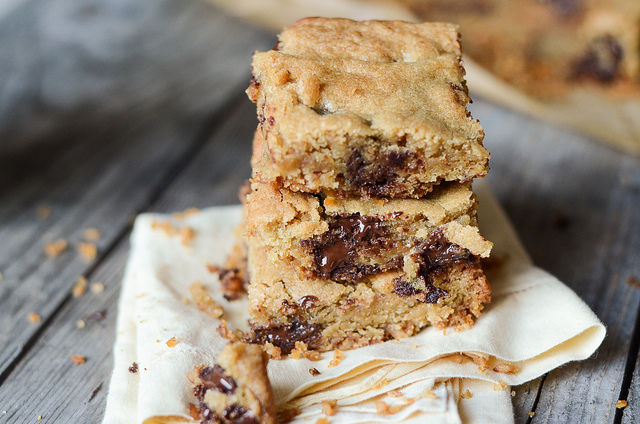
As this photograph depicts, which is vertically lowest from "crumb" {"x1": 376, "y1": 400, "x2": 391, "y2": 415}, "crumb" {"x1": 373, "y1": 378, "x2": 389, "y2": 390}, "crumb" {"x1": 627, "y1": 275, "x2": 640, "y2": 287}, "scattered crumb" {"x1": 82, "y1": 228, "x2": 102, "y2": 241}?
"crumb" {"x1": 627, "y1": 275, "x2": 640, "y2": 287}

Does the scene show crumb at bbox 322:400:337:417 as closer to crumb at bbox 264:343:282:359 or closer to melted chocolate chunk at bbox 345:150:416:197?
crumb at bbox 264:343:282:359

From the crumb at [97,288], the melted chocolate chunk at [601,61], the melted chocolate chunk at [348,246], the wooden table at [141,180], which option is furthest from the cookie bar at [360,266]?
the melted chocolate chunk at [601,61]

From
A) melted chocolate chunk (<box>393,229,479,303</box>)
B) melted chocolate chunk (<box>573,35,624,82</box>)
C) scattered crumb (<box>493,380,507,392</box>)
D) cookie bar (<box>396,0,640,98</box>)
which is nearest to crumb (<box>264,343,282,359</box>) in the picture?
melted chocolate chunk (<box>393,229,479,303</box>)

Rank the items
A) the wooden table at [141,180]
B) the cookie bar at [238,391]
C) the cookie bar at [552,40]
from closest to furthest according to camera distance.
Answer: the cookie bar at [238,391] < the wooden table at [141,180] < the cookie bar at [552,40]

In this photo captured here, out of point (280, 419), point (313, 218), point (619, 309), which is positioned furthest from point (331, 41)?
point (619, 309)

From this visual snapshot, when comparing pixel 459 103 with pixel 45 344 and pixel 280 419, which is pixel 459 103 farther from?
pixel 45 344

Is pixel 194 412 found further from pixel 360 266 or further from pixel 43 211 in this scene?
pixel 43 211

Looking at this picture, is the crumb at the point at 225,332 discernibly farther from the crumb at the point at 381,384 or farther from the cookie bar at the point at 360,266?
the crumb at the point at 381,384
